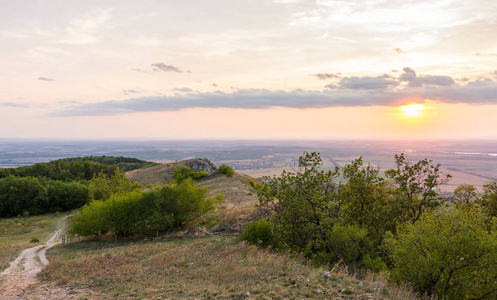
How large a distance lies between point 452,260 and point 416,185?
7.00 metres

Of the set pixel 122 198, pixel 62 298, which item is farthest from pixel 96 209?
pixel 62 298

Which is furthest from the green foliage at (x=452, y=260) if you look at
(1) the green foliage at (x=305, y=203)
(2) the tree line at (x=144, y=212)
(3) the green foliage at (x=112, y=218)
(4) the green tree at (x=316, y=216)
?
(3) the green foliage at (x=112, y=218)

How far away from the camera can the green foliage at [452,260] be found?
45.4 ft

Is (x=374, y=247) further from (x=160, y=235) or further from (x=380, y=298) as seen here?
(x=160, y=235)

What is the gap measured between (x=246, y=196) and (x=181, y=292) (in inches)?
1652

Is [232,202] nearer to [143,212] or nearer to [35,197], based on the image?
[143,212]

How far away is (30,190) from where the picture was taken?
244 feet

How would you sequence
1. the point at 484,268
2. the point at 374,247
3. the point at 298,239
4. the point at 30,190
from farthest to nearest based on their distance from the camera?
1. the point at 30,190
2. the point at 298,239
3. the point at 374,247
4. the point at 484,268

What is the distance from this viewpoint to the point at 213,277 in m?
16.3

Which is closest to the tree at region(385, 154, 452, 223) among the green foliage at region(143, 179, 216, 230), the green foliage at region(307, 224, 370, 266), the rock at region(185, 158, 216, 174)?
the green foliage at region(307, 224, 370, 266)

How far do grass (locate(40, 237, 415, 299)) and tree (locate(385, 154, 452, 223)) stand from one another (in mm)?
7107

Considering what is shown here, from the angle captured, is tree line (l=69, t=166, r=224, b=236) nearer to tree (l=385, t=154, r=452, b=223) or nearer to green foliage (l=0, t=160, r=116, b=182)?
tree (l=385, t=154, r=452, b=223)

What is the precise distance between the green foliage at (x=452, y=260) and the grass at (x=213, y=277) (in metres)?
1.79

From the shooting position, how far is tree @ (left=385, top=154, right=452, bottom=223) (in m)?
20.4
